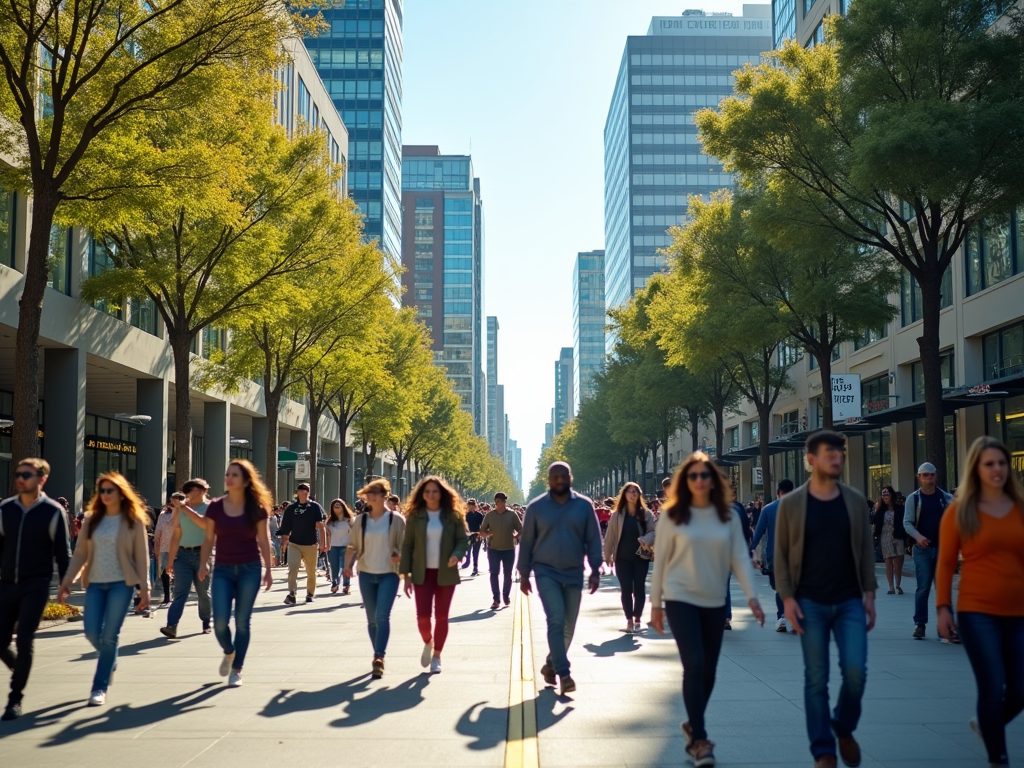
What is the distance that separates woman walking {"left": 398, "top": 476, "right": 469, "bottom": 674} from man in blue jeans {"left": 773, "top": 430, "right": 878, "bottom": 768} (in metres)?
4.43

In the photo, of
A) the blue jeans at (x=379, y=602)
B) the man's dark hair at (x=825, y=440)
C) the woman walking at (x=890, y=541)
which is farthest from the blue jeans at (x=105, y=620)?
the woman walking at (x=890, y=541)

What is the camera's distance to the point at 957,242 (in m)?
22.0

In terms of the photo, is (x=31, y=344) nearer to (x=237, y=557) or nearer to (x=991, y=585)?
(x=237, y=557)

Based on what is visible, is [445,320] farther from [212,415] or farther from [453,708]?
[453,708]

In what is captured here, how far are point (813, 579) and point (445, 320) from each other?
186879 mm

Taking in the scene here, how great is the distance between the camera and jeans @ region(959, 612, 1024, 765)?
19.1 ft

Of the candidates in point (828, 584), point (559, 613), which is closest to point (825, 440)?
point (828, 584)

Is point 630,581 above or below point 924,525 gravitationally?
below

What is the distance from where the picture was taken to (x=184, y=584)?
1309 centimetres

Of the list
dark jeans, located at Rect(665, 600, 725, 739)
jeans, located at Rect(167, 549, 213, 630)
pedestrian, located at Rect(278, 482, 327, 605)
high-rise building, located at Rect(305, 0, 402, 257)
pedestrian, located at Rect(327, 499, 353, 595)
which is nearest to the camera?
dark jeans, located at Rect(665, 600, 725, 739)

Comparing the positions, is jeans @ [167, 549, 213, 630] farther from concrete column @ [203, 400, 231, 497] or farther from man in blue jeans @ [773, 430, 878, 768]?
concrete column @ [203, 400, 231, 497]

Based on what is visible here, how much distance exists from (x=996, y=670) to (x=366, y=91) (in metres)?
109

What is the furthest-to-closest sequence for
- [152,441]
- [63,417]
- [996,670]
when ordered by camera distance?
[152,441] → [63,417] → [996,670]

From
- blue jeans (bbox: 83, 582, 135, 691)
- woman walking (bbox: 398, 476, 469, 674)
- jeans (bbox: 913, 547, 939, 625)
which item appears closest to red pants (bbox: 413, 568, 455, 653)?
woman walking (bbox: 398, 476, 469, 674)
